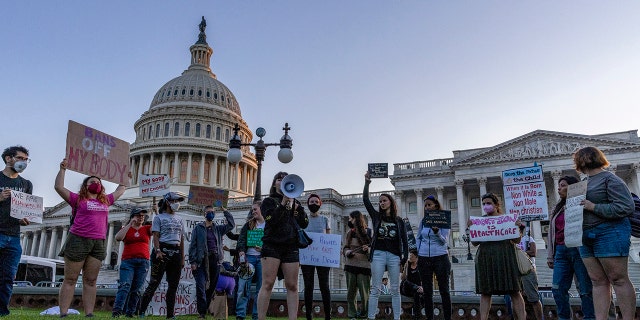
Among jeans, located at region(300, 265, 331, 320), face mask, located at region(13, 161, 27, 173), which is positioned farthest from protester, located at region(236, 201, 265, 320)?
face mask, located at region(13, 161, 27, 173)

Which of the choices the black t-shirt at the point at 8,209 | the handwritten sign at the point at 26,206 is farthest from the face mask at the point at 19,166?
the handwritten sign at the point at 26,206

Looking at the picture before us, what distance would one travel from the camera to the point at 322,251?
927 centimetres

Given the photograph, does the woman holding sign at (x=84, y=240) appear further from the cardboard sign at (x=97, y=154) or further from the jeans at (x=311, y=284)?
the jeans at (x=311, y=284)

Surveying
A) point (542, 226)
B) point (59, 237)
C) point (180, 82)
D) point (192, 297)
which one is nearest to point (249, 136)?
point (180, 82)

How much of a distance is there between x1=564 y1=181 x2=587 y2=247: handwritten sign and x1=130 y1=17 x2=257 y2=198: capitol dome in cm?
7254

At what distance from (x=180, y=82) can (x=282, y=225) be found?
9154cm

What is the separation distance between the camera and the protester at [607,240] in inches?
222

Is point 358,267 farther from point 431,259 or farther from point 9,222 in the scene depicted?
point 9,222

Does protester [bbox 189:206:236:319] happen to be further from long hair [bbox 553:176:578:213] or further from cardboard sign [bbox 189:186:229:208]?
long hair [bbox 553:176:578:213]

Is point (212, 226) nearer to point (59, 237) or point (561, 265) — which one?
point (561, 265)

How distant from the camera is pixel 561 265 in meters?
7.66

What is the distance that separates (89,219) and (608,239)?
7123 mm

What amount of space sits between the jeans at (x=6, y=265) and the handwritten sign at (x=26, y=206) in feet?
1.24

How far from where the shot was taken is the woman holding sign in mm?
7391
